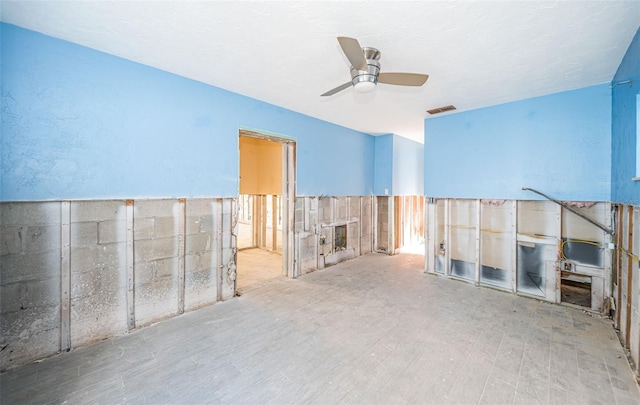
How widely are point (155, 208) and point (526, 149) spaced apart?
5082 millimetres

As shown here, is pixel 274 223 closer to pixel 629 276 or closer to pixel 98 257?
pixel 98 257

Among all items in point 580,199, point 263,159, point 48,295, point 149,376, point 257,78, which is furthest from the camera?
point 263,159

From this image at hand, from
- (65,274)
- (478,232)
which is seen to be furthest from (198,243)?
(478,232)

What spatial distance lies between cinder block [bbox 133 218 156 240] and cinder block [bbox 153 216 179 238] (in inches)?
1.6

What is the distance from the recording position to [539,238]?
367cm

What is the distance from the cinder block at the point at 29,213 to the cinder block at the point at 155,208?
0.62 meters

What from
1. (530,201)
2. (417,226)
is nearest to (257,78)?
(530,201)

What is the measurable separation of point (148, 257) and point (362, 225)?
4340 mm

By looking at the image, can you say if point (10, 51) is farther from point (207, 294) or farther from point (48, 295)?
point (207, 294)

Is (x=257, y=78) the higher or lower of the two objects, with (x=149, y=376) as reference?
higher

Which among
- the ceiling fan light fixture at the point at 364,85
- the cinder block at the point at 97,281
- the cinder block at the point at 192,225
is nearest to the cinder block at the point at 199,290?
the cinder block at the point at 192,225

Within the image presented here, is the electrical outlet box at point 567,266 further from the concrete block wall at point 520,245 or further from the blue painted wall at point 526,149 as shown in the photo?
the blue painted wall at point 526,149

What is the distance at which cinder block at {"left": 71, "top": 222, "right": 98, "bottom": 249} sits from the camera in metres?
2.43

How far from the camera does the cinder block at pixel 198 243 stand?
3.21m
